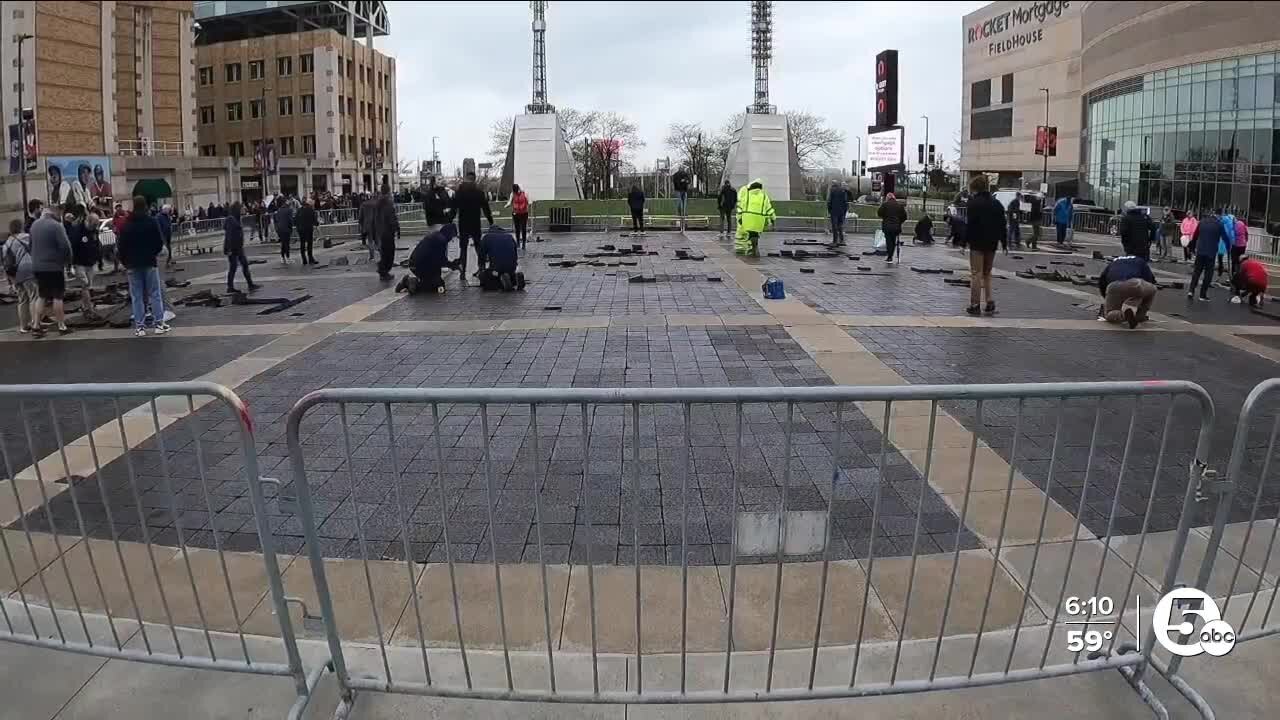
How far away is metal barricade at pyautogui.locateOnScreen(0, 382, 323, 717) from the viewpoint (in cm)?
339

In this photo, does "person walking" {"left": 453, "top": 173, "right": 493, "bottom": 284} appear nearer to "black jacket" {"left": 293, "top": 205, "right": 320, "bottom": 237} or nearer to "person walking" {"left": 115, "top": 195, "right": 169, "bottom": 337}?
"black jacket" {"left": 293, "top": 205, "right": 320, "bottom": 237}

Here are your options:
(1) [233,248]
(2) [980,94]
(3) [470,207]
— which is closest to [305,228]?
(1) [233,248]

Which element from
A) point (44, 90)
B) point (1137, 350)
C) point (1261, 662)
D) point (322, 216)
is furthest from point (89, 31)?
point (1261, 662)

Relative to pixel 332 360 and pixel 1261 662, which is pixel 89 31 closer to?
pixel 332 360

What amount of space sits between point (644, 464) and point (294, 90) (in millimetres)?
81031

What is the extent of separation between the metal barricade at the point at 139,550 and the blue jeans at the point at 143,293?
521 centimetres

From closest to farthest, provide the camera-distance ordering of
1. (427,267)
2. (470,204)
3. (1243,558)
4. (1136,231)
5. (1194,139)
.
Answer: (1243,558)
(1136,231)
(427,267)
(470,204)
(1194,139)

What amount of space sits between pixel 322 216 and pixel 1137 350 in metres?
32.5

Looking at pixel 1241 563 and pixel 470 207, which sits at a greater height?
pixel 470 207

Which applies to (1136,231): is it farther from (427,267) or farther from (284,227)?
(284,227)

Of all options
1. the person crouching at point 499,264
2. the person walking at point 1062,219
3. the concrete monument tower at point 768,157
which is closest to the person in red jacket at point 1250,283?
the person crouching at point 499,264

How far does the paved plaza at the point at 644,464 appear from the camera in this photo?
3947 millimetres

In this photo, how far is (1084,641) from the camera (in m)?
3.48

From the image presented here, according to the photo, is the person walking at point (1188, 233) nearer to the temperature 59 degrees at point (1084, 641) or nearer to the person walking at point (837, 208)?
the person walking at point (837, 208)
